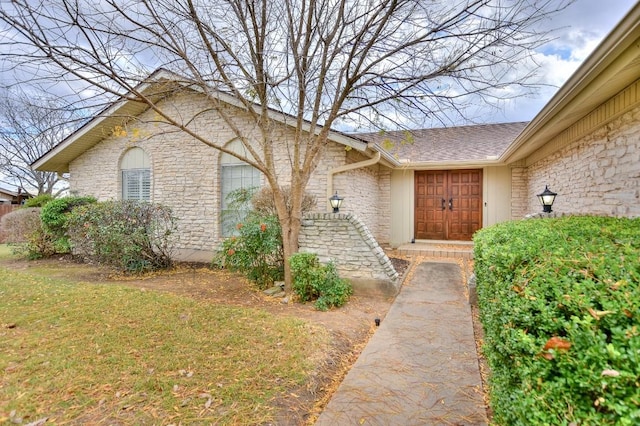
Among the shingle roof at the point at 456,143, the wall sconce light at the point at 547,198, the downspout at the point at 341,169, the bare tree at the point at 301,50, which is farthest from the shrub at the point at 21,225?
the wall sconce light at the point at 547,198

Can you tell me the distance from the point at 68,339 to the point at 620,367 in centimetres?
467

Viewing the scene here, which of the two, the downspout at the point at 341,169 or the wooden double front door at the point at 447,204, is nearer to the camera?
the downspout at the point at 341,169

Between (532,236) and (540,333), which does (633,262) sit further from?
(532,236)

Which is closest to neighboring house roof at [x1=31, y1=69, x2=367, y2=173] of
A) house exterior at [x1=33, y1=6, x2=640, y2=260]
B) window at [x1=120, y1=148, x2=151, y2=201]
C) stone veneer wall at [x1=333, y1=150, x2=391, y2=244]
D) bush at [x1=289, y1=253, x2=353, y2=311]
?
house exterior at [x1=33, y1=6, x2=640, y2=260]

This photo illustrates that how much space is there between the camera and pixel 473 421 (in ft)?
7.36

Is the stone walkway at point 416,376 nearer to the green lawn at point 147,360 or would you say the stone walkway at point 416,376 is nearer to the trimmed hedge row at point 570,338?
the green lawn at point 147,360

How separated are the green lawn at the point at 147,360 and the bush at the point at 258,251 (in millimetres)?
1033

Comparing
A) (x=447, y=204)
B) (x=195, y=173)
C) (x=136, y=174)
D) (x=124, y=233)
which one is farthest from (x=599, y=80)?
(x=136, y=174)

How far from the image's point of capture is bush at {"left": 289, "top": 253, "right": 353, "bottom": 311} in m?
4.87

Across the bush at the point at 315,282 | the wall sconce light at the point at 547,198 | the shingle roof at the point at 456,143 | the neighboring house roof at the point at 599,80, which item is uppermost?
the shingle roof at the point at 456,143

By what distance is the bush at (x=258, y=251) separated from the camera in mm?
5434

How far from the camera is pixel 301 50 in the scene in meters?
4.79

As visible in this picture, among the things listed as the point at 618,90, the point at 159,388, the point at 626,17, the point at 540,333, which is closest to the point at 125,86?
the point at 159,388

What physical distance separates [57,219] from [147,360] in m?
7.48
